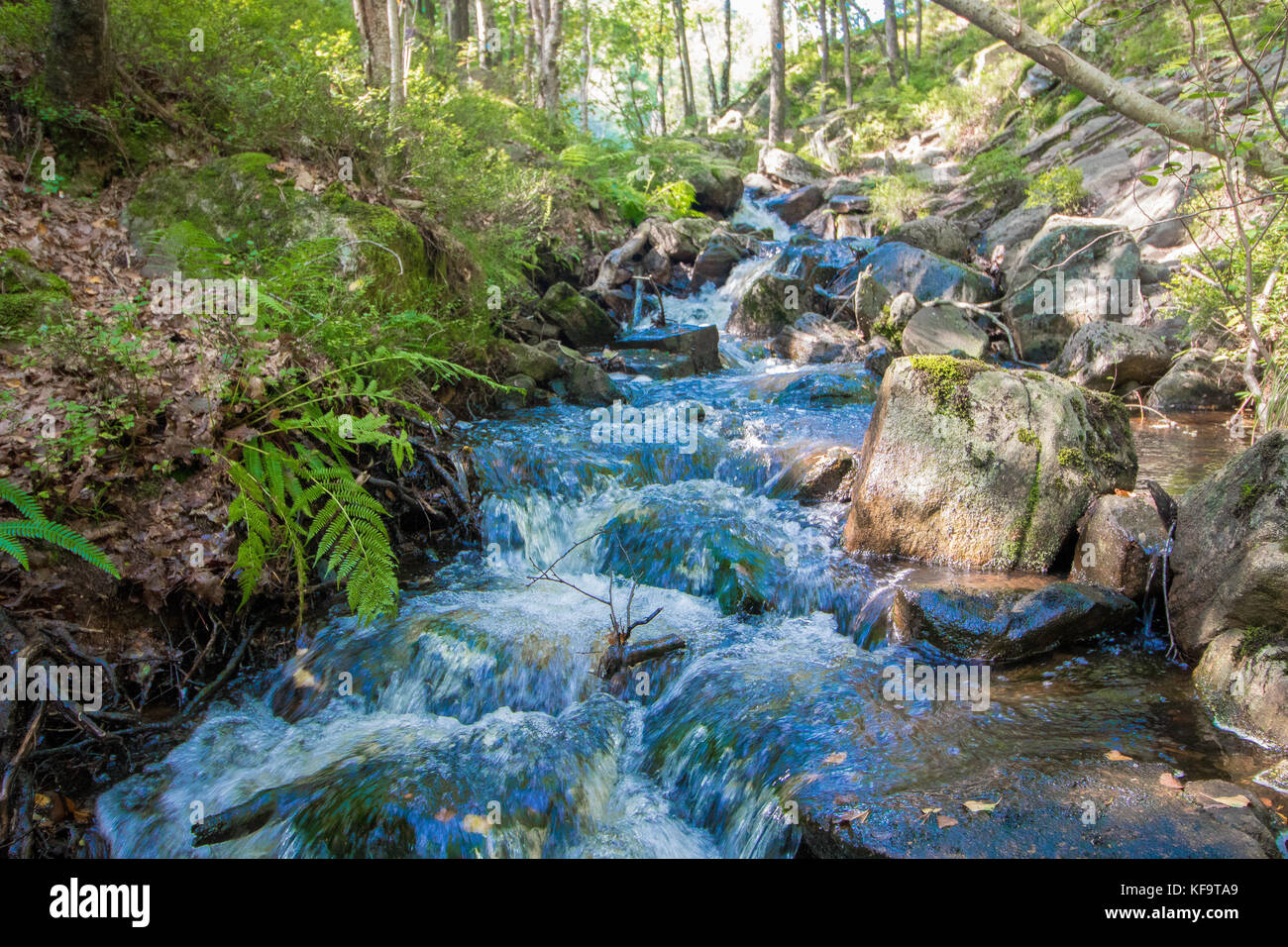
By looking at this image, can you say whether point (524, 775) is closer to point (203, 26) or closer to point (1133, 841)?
point (1133, 841)

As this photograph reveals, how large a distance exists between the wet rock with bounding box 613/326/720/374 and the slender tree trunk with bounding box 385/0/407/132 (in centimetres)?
427

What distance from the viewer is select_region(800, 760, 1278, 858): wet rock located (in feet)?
9.39

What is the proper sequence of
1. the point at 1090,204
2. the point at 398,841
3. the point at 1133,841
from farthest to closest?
1. the point at 1090,204
2. the point at 398,841
3. the point at 1133,841

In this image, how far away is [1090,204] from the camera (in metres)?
14.9

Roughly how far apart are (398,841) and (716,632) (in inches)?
99.8

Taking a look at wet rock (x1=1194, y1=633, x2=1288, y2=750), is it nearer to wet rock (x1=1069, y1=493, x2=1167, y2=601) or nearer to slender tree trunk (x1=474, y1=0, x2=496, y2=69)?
wet rock (x1=1069, y1=493, x2=1167, y2=601)

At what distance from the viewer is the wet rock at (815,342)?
1129cm

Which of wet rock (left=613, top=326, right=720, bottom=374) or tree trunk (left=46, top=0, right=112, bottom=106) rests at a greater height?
tree trunk (left=46, top=0, right=112, bottom=106)

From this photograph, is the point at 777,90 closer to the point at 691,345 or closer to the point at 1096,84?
the point at 691,345

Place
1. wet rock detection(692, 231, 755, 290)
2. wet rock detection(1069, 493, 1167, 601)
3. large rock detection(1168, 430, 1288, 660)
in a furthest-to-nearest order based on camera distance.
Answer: wet rock detection(692, 231, 755, 290), wet rock detection(1069, 493, 1167, 601), large rock detection(1168, 430, 1288, 660)

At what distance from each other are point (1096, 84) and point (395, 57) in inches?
324

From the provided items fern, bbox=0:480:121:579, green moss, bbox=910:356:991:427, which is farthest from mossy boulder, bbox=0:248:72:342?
green moss, bbox=910:356:991:427
